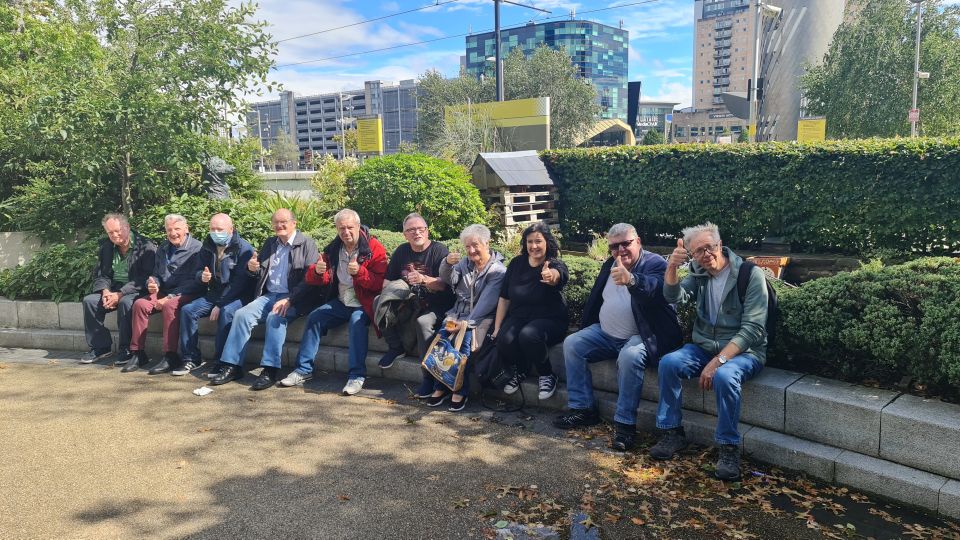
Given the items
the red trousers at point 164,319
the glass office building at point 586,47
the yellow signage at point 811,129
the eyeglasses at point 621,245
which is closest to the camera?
the eyeglasses at point 621,245

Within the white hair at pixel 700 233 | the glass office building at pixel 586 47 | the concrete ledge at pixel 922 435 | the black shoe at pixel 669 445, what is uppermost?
the glass office building at pixel 586 47

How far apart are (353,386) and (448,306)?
106 cm

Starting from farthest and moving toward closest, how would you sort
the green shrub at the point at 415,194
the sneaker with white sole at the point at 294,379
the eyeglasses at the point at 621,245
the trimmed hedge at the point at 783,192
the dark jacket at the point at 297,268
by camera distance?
1. the green shrub at the point at 415,194
2. the trimmed hedge at the point at 783,192
3. the dark jacket at the point at 297,268
4. the sneaker with white sole at the point at 294,379
5. the eyeglasses at the point at 621,245

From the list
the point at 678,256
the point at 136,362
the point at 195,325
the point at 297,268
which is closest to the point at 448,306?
the point at 297,268

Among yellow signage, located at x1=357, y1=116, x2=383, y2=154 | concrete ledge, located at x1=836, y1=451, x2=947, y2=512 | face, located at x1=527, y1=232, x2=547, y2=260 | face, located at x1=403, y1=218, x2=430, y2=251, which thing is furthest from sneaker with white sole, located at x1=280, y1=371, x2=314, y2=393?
yellow signage, located at x1=357, y1=116, x2=383, y2=154

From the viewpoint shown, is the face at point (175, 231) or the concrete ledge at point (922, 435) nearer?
the concrete ledge at point (922, 435)

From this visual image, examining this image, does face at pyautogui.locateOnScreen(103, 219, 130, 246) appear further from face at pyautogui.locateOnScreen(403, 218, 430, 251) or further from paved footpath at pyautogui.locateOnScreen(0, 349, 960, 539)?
face at pyautogui.locateOnScreen(403, 218, 430, 251)

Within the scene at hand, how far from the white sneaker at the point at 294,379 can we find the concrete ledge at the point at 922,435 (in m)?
4.54

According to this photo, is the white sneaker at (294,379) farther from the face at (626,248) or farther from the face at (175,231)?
the face at (626,248)

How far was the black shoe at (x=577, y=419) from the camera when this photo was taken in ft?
16.0

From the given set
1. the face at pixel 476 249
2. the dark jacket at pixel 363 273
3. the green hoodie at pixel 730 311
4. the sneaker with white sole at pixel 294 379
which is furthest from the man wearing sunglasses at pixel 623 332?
the sneaker with white sole at pixel 294 379

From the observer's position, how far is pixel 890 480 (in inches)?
146

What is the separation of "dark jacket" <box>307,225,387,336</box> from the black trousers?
217 centimetres

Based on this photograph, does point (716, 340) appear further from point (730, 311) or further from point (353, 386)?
point (353, 386)
